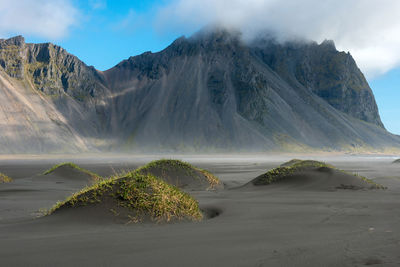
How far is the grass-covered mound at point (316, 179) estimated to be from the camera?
19.1m

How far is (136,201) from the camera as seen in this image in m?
9.73

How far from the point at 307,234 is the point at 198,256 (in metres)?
2.88

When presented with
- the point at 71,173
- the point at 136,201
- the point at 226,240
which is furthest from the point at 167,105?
the point at 226,240

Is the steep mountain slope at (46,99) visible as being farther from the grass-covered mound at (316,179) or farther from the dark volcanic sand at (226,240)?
the dark volcanic sand at (226,240)

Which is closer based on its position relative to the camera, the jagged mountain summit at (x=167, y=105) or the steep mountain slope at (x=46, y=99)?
the steep mountain slope at (x=46, y=99)

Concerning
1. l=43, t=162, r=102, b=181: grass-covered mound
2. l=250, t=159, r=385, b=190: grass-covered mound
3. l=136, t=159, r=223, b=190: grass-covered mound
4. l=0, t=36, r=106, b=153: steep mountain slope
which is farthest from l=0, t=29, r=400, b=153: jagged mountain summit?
l=250, t=159, r=385, b=190: grass-covered mound

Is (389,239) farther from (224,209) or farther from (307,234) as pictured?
(224,209)

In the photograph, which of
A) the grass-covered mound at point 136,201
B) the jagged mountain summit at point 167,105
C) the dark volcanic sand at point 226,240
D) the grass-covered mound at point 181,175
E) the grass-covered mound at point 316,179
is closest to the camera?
the dark volcanic sand at point 226,240

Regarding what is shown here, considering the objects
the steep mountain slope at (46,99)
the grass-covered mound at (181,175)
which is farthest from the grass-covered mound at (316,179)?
the steep mountain slope at (46,99)

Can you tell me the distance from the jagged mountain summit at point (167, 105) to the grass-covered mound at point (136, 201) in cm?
11835

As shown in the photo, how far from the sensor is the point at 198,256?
6141mm

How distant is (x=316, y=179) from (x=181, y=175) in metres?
7.77

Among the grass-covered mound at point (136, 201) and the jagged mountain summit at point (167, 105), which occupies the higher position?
the jagged mountain summit at point (167, 105)

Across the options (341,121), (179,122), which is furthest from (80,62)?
(341,121)
